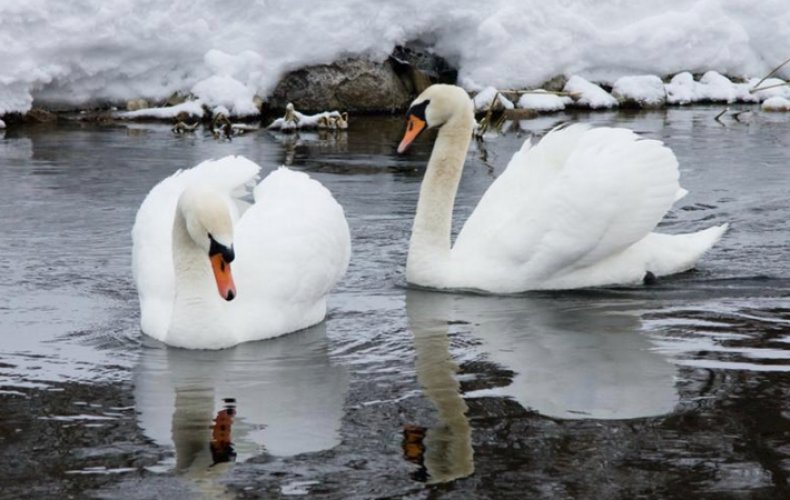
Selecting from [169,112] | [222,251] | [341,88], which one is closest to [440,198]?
[222,251]

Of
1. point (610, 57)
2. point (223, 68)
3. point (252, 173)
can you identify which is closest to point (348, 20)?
point (223, 68)

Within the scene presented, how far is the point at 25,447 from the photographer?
520 centimetres

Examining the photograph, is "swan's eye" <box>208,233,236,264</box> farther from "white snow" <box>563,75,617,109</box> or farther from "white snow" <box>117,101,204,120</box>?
"white snow" <box>563,75,617,109</box>

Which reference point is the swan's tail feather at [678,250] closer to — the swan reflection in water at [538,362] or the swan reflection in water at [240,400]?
the swan reflection in water at [538,362]

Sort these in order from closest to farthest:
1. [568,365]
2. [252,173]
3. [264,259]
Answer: [568,365], [264,259], [252,173]

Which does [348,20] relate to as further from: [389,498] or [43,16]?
[389,498]

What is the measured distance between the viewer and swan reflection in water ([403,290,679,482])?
17.4ft

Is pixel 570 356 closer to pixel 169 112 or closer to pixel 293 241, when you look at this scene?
pixel 293 241

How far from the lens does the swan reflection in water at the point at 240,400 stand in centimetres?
517

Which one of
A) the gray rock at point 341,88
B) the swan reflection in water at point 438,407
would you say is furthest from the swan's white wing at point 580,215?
the gray rock at point 341,88

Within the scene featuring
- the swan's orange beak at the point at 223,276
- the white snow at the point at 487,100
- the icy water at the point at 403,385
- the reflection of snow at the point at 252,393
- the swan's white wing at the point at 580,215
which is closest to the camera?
the icy water at the point at 403,385

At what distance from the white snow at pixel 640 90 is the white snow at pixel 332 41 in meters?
0.35

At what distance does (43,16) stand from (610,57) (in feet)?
21.4

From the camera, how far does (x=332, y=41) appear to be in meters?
16.3
